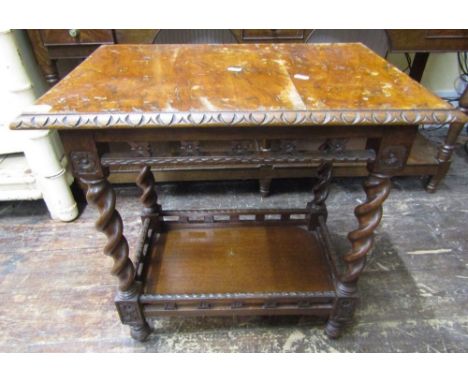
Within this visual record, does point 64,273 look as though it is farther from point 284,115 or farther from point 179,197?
point 284,115

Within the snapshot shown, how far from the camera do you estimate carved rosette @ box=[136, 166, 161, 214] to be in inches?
49.0

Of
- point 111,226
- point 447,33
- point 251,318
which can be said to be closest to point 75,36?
point 111,226

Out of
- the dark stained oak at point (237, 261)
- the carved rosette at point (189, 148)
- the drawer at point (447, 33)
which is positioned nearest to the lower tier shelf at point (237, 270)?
the dark stained oak at point (237, 261)

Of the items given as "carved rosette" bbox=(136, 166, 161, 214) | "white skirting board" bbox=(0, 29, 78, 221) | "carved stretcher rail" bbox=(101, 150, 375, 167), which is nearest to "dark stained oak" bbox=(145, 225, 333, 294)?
"carved rosette" bbox=(136, 166, 161, 214)

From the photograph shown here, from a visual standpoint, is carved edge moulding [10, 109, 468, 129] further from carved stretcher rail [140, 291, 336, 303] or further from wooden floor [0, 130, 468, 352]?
wooden floor [0, 130, 468, 352]

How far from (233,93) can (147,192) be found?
65 centimetres

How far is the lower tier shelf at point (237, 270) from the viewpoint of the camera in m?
0.99

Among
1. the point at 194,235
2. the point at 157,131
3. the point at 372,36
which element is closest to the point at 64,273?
the point at 194,235

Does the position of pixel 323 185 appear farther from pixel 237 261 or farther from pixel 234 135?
pixel 234 135

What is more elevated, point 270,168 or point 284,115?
point 284,115

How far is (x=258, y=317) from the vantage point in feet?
3.74

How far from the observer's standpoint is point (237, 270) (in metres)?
1.11

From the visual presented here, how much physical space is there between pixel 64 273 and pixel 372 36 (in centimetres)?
172

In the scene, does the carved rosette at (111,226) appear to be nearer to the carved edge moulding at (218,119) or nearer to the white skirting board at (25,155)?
the carved edge moulding at (218,119)
